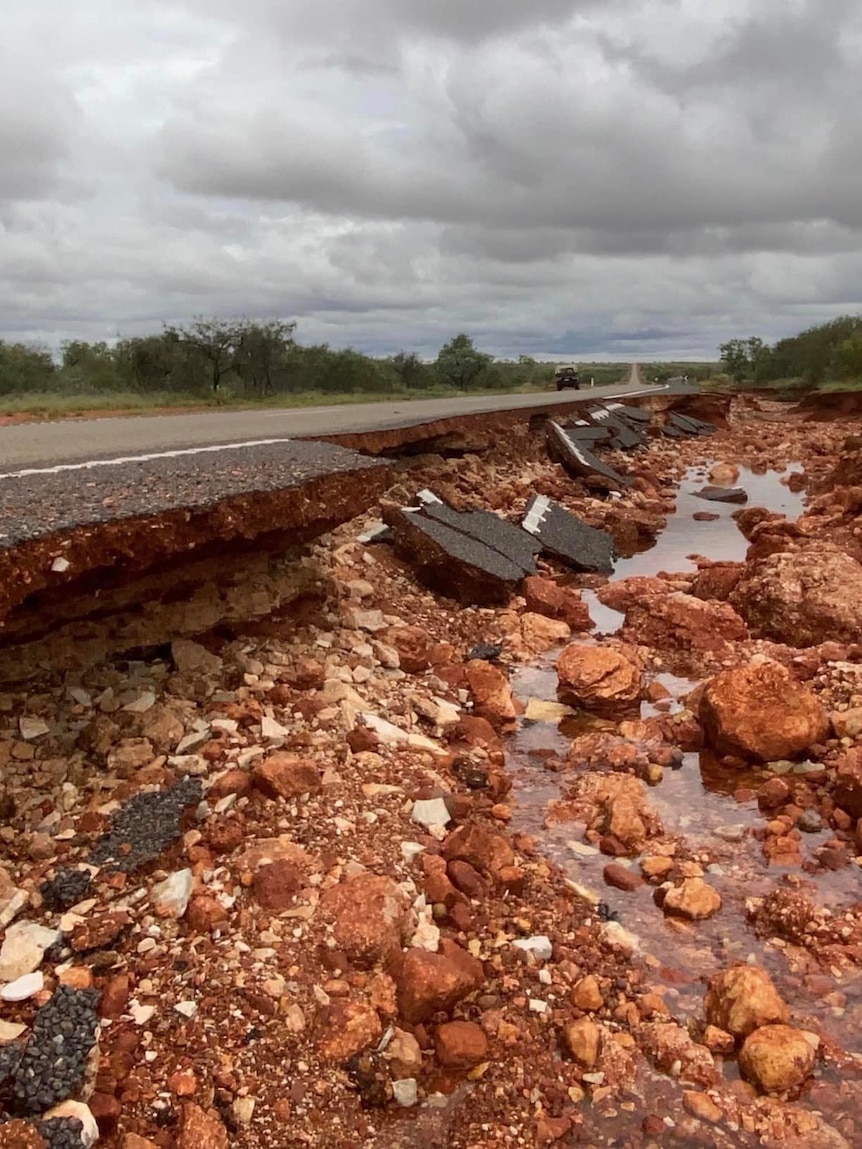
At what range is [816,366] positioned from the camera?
45.1m

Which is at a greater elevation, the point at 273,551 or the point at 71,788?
the point at 273,551

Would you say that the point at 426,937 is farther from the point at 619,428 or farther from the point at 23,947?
the point at 619,428

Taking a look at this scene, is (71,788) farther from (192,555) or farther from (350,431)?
(350,431)

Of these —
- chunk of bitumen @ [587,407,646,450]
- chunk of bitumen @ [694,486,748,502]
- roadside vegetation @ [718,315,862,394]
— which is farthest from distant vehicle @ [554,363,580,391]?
chunk of bitumen @ [694,486,748,502]

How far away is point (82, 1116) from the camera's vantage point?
1870 mm

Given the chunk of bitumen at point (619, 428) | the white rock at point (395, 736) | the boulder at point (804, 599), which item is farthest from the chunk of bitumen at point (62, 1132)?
the chunk of bitumen at point (619, 428)

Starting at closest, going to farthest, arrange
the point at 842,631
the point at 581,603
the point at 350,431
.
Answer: the point at 842,631, the point at 581,603, the point at 350,431

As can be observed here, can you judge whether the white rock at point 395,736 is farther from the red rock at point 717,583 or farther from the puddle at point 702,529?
the puddle at point 702,529

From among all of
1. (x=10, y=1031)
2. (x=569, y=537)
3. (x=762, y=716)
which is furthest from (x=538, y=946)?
(x=569, y=537)

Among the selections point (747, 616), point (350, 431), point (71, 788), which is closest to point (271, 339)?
point (350, 431)

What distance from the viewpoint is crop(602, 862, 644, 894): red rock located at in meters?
2.88

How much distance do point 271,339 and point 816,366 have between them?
29067 millimetres

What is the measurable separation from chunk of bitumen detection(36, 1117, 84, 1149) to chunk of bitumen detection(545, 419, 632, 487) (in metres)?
Answer: 10.0

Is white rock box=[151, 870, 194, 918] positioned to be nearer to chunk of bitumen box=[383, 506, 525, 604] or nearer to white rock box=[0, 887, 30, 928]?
white rock box=[0, 887, 30, 928]
